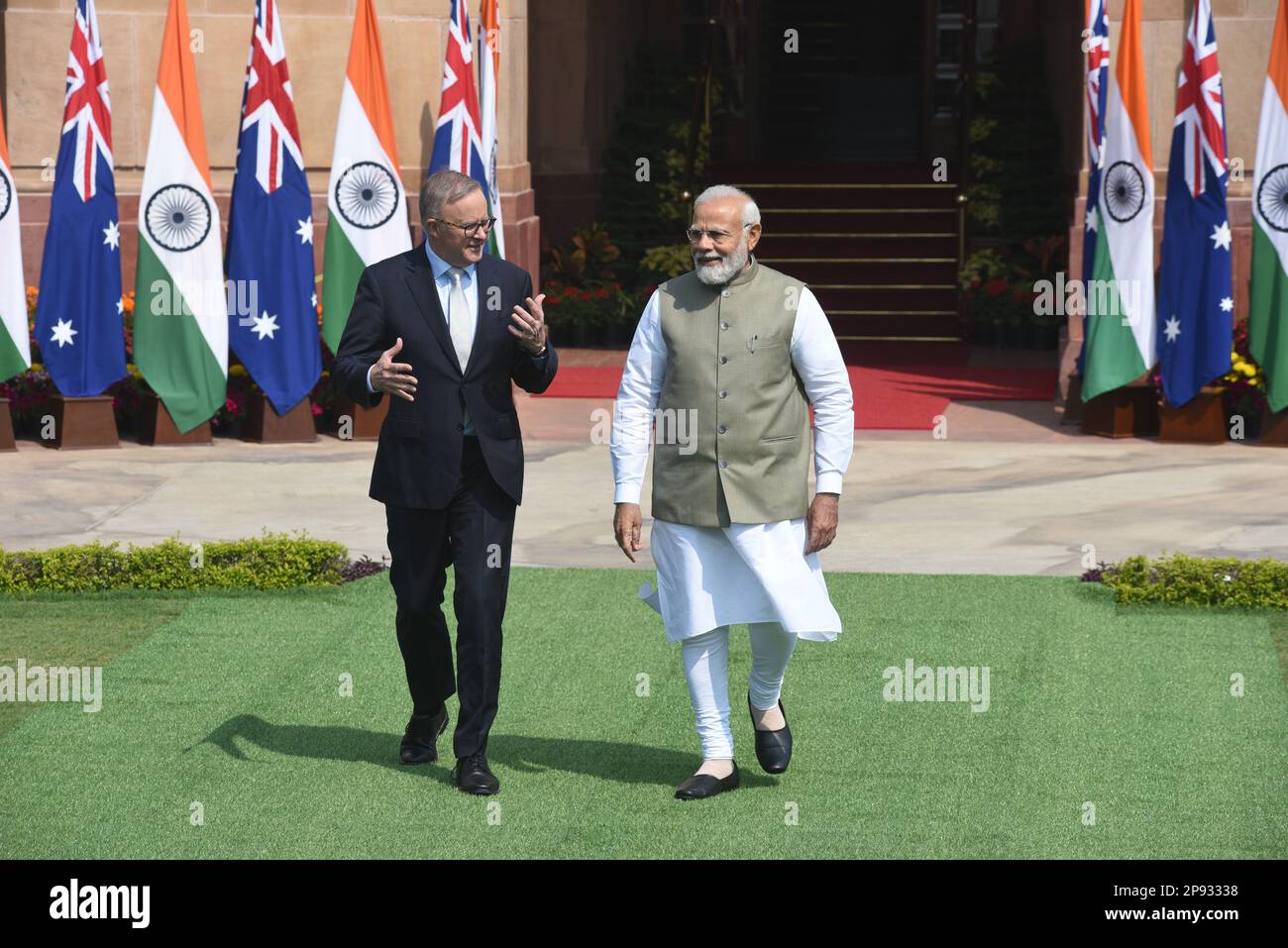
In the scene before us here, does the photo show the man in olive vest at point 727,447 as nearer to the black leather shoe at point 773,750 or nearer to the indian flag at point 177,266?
the black leather shoe at point 773,750

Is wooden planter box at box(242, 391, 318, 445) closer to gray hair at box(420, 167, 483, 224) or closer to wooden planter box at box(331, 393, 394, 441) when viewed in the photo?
wooden planter box at box(331, 393, 394, 441)

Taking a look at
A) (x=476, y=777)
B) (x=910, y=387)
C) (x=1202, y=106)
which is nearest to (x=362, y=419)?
(x=910, y=387)

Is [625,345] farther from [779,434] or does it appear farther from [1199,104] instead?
[779,434]

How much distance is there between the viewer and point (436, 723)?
24.0 ft

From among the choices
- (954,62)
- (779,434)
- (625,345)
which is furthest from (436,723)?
(954,62)

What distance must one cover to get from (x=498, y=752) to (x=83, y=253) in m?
7.92

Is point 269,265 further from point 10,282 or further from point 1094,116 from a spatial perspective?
point 1094,116

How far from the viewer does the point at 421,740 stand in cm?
728

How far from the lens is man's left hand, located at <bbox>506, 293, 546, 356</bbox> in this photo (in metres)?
6.71

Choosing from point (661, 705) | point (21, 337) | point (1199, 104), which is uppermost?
point (1199, 104)

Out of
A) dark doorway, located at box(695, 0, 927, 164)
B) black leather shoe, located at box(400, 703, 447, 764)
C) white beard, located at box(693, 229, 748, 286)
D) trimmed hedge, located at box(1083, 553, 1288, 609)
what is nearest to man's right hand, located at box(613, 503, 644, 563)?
white beard, located at box(693, 229, 748, 286)

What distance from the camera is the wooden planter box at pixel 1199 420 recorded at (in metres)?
14.4

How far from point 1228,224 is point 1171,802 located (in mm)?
8510

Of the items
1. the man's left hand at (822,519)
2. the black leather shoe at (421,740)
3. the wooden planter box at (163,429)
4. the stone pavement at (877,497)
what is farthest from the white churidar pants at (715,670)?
the wooden planter box at (163,429)
